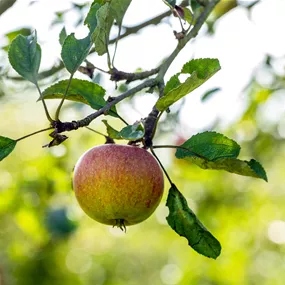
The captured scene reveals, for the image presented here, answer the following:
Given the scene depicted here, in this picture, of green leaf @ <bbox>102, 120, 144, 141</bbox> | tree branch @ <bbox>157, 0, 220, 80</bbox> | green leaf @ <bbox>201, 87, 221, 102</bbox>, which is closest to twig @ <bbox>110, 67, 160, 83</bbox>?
tree branch @ <bbox>157, 0, 220, 80</bbox>

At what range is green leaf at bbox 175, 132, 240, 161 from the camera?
1.18 metres

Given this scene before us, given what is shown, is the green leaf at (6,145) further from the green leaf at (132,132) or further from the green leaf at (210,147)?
the green leaf at (210,147)

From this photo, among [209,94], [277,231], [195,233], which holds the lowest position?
[277,231]

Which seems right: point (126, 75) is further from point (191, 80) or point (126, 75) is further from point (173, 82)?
point (191, 80)

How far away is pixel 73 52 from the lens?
46.3 inches

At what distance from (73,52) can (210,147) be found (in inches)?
12.3

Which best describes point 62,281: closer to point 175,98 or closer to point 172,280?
point 172,280

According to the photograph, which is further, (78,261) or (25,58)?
(78,261)

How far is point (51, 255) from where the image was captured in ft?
14.7

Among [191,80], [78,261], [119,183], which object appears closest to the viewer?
[191,80]

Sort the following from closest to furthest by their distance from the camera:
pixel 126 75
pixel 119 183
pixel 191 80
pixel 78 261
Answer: pixel 191 80 → pixel 119 183 → pixel 126 75 → pixel 78 261

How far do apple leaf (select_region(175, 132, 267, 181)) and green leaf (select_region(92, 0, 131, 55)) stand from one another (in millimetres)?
256

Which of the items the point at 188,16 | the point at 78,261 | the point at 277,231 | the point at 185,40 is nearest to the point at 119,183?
the point at 185,40

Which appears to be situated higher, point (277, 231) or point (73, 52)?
point (73, 52)
